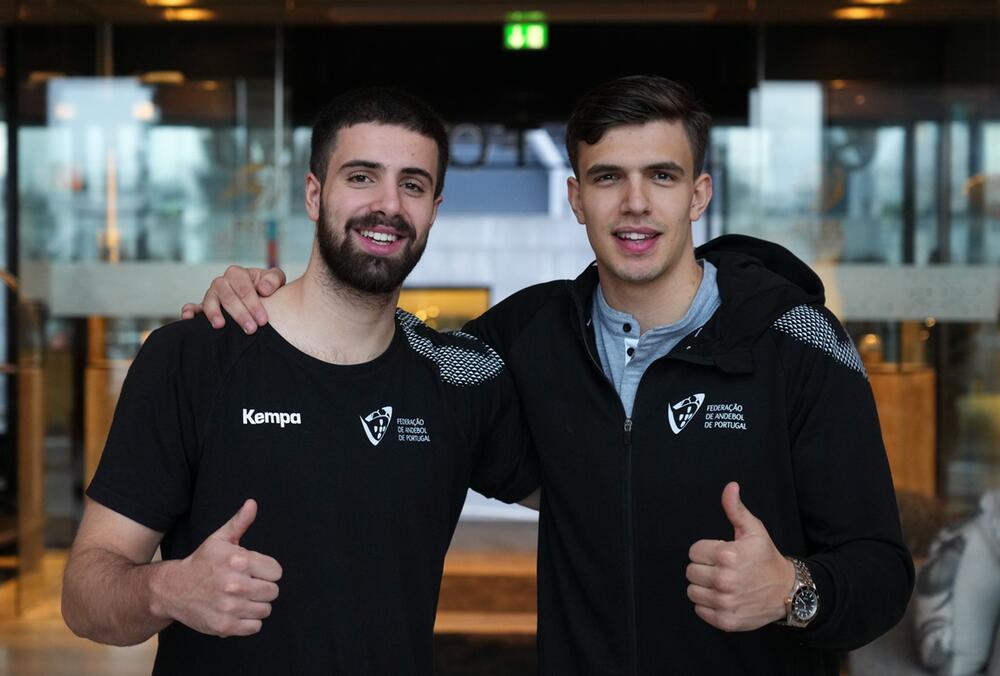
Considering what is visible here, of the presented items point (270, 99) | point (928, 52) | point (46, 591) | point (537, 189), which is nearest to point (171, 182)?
point (270, 99)

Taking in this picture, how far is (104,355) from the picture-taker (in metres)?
5.08

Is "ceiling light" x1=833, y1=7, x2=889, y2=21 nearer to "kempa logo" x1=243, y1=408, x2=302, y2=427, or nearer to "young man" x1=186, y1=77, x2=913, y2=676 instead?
"young man" x1=186, y1=77, x2=913, y2=676

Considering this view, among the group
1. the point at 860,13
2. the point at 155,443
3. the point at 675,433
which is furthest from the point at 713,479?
the point at 860,13

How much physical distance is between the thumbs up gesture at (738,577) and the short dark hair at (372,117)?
87 centimetres

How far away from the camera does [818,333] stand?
202cm

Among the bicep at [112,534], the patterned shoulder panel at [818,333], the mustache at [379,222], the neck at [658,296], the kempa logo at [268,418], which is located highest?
the mustache at [379,222]

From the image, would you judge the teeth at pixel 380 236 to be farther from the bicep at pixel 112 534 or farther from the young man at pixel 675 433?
the bicep at pixel 112 534

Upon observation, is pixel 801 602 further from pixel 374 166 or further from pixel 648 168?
pixel 374 166

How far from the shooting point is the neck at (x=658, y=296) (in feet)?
6.97

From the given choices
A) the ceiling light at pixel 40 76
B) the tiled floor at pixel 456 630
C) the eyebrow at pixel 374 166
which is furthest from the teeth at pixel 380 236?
the ceiling light at pixel 40 76

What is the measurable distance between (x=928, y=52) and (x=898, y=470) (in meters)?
1.76

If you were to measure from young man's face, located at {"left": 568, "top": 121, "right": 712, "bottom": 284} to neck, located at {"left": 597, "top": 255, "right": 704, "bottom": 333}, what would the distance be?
1cm

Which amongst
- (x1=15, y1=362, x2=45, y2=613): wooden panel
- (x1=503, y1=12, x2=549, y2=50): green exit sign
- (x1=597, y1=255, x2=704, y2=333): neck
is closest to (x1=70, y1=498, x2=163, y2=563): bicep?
(x1=597, y1=255, x2=704, y2=333): neck

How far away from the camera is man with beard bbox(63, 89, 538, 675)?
6.28ft
